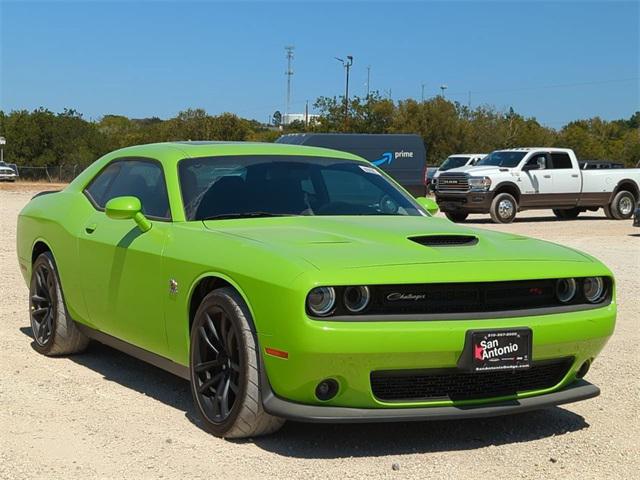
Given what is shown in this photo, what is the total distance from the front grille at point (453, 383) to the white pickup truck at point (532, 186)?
19781mm

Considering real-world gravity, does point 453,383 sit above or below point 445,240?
below

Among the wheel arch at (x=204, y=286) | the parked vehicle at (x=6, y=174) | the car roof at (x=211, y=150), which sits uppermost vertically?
the car roof at (x=211, y=150)

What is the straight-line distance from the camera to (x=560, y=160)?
83.5ft

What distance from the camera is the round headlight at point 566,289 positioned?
4.86 metres

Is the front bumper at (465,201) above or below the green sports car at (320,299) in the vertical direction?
below

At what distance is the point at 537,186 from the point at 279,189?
19.9 metres

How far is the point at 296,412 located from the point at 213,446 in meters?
0.52

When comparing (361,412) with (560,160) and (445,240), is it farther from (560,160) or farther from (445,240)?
(560,160)

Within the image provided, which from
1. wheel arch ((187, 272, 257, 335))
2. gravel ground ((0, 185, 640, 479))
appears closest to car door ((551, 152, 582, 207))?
gravel ground ((0, 185, 640, 479))

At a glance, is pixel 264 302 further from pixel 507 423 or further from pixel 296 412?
pixel 507 423

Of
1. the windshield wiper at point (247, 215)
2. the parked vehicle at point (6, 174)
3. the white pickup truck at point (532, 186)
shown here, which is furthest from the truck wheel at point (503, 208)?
the parked vehicle at point (6, 174)

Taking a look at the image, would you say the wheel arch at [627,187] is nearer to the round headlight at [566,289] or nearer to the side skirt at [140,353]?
the side skirt at [140,353]

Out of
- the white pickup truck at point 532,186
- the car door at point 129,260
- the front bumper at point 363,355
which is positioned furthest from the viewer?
the white pickup truck at point 532,186

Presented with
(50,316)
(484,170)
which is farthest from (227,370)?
(484,170)
